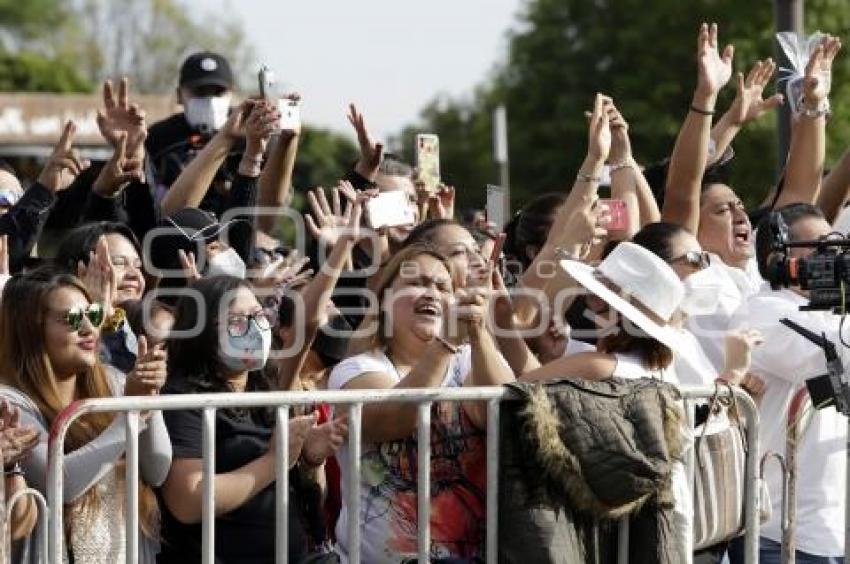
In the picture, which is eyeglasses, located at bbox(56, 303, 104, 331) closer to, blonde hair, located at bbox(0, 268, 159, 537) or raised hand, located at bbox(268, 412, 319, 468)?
blonde hair, located at bbox(0, 268, 159, 537)

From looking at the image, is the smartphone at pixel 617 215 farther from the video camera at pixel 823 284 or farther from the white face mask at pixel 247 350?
the white face mask at pixel 247 350

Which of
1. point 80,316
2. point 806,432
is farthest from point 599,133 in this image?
point 80,316

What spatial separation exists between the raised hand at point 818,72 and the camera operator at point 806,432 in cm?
154

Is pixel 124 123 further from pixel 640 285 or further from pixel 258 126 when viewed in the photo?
pixel 640 285

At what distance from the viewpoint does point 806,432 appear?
6.98 meters

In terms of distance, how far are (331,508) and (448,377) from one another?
1.94 ft

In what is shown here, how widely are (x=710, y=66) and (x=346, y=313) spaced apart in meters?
1.87

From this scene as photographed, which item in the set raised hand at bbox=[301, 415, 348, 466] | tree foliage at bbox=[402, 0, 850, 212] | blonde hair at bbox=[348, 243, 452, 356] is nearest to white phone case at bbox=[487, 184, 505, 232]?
blonde hair at bbox=[348, 243, 452, 356]

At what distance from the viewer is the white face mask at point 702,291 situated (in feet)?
22.5

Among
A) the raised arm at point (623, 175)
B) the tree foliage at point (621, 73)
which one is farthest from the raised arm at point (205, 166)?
the tree foliage at point (621, 73)

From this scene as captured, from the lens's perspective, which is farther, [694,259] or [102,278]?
[694,259]

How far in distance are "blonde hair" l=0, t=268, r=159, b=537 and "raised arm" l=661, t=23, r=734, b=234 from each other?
2.90 metres

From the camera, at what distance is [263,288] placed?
7.04 m

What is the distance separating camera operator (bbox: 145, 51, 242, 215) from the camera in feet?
28.5
